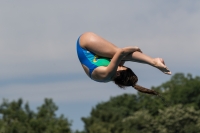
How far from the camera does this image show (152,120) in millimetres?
110438

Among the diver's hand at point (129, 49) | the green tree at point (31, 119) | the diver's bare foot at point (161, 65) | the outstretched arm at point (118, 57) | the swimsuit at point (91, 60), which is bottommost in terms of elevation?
the diver's bare foot at point (161, 65)

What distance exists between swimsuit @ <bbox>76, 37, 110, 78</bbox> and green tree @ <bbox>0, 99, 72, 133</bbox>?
206 ft

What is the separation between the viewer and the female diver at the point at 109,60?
1498cm

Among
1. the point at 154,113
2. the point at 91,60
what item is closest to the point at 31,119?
the point at 154,113

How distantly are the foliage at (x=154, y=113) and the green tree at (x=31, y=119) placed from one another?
21.5 feet

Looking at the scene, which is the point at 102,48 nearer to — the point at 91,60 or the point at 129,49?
the point at 91,60

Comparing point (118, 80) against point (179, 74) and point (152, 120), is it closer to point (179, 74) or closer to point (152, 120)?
point (152, 120)

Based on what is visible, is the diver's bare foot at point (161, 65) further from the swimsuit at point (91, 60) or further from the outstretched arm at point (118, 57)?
the swimsuit at point (91, 60)

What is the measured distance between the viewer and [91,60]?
15.6 metres

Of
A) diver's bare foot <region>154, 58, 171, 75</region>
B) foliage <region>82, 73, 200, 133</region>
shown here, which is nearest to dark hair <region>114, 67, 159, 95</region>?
diver's bare foot <region>154, 58, 171, 75</region>

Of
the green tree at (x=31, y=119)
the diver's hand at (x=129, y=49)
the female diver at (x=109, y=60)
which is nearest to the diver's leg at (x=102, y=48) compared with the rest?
the female diver at (x=109, y=60)

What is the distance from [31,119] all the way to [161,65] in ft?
253

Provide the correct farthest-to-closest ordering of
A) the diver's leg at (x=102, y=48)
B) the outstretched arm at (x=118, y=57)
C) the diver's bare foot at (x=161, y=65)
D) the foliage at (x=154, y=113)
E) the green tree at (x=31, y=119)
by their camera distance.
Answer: the foliage at (x=154, y=113)
the green tree at (x=31, y=119)
the diver's leg at (x=102, y=48)
the outstretched arm at (x=118, y=57)
the diver's bare foot at (x=161, y=65)

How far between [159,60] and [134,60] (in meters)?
0.59
